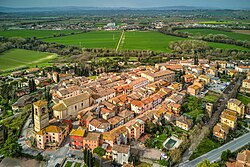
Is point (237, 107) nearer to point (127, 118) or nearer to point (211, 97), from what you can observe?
point (211, 97)

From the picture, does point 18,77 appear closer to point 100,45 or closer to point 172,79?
point 172,79

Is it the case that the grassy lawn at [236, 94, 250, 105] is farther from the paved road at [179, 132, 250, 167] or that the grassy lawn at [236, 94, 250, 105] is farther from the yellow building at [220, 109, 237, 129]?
the paved road at [179, 132, 250, 167]

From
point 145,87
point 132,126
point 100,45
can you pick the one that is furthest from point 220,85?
point 100,45

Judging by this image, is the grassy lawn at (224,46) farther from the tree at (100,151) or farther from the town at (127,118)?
the tree at (100,151)

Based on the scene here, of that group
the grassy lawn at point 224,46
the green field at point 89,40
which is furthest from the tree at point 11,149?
the grassy lawn at point 224,46

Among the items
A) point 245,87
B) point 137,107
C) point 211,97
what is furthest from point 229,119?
point 245,87

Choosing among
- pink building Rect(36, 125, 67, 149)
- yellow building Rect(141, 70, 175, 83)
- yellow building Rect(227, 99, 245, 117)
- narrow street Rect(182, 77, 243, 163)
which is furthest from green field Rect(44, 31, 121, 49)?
pink building Rect(36, 125, 67, 149)
